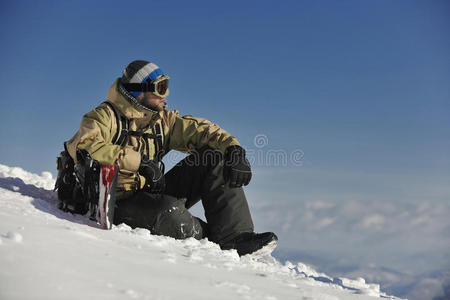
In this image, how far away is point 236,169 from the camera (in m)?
3.92

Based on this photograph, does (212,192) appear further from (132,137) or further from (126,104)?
(126,104)

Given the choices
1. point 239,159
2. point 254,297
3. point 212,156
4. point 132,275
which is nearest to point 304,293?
point 254,297

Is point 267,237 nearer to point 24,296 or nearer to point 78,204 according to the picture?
point 78,204

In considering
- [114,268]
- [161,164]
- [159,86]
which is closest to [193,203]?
[161,164]

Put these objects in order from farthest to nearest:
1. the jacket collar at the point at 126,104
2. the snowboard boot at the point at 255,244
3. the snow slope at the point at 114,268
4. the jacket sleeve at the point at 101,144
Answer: the jacket collar at the point at 126,104 → the snowboard boot at the point at 255,244 → the jacket sleeve at the point at 101,144 → the snow slope at the point at 114,268

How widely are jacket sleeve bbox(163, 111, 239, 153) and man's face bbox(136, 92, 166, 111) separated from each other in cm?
29

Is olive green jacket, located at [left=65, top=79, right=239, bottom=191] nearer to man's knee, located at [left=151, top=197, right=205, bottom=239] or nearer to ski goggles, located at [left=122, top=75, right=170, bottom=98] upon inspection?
ski goggles, located at [left=122, top=75, right=170, bottom=98]

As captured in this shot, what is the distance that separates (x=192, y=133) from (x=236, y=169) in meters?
0.75

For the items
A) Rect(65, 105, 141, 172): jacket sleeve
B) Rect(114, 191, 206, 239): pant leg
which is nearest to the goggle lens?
Rect(65, 105, 141, 172): jacket sleeve

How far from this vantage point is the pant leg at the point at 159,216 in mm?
3766

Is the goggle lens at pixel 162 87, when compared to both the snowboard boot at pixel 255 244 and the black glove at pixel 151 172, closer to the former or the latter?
the black glove at pixel 151 172

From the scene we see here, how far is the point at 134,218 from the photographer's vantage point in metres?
3.83

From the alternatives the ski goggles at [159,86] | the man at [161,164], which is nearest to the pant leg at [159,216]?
the man at [161,164]

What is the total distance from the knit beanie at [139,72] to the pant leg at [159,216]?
1.05 meters
